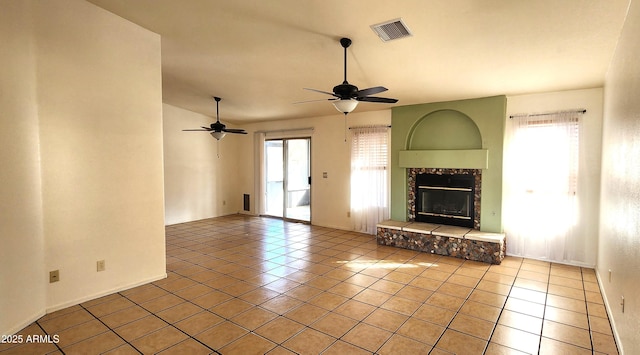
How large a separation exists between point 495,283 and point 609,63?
9.09ft

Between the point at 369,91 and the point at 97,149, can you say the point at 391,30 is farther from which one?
the point at 97,149

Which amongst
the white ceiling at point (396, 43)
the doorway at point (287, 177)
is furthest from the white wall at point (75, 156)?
the doorway at point (287, 177)

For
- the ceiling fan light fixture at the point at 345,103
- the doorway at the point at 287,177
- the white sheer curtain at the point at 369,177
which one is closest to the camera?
the ceiling fan light fixture at the point at 345,103

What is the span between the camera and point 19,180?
278cm

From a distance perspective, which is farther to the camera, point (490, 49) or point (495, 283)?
point (495, 283)

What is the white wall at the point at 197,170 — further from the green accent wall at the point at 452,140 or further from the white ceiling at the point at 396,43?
the green accent wall at the point at 452,140

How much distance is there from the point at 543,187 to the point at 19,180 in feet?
20.2

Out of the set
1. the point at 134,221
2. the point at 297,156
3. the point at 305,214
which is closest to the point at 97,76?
the point at 134,221

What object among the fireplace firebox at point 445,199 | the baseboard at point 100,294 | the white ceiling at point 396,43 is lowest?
the baseboard at point 100,294

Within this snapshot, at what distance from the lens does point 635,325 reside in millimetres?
1999

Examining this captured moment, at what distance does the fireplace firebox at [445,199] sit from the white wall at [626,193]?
2187mm

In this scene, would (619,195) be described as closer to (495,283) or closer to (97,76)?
(495,283)

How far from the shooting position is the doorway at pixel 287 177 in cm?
816

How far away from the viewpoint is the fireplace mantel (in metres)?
5.11
